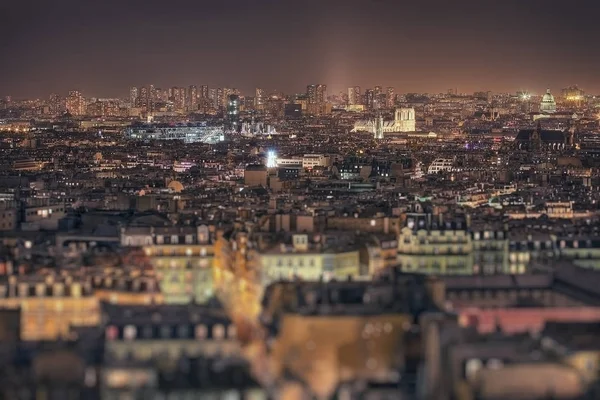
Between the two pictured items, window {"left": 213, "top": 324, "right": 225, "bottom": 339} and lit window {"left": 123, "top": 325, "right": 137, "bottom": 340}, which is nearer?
lit window {"left": 123, "top": 325, "right": 137, "bottom": 340}

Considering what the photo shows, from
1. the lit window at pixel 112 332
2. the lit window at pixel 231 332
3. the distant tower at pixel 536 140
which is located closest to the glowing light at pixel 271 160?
the distant tower at pixel 536 140

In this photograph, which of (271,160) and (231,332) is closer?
(231,332)

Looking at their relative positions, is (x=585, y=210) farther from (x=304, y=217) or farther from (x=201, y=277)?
(x=201, y=277)

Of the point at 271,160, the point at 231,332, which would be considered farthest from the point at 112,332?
the point at 271,160

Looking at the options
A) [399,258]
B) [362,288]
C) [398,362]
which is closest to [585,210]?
[399,258]

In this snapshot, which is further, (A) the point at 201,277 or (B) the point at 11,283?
(A) the point at 201,277

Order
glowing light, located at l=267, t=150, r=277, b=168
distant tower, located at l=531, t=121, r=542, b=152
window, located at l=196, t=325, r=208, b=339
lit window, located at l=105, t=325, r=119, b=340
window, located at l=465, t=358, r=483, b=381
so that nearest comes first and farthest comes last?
window, located at l=465, t=358, r=483, b=381
lit window, located at l=105, t=325, r=119, b=340
window, located at l=196, t=325, r=208, b=339
glowing light, located at l=267, t=150, r=277, b=168
distant tower, located at l=531, t=121, r=542, b=152

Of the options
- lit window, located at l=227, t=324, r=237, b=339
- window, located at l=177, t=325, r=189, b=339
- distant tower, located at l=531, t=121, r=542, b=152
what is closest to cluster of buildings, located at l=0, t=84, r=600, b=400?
lit window, located at l=227, t=324, r=237, b=339

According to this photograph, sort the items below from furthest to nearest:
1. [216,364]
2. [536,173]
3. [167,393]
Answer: [536,173], [216,364], [167,393]

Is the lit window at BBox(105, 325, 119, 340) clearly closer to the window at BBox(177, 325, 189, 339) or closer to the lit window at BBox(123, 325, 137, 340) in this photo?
the lit window at BBox(123, 325, 137, 340)

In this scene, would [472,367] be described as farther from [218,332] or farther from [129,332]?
[129,332]

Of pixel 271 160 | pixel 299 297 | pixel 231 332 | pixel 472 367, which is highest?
pixel 271 160
